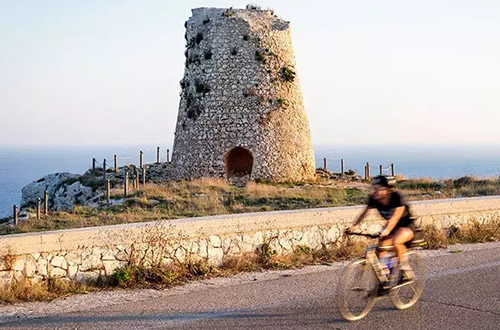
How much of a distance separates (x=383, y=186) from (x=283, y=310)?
1.77m

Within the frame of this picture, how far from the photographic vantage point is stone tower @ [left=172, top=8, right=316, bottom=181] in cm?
3183

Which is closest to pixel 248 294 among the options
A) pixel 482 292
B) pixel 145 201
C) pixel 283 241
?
pixel 283 241

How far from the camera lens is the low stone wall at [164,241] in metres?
8.04

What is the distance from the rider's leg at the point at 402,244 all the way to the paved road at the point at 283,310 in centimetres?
50

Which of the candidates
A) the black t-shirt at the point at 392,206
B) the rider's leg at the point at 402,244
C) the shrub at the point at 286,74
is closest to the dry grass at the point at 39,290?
the black t-shirt at the point at 392,206

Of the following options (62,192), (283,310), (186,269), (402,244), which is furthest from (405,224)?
(62,192)

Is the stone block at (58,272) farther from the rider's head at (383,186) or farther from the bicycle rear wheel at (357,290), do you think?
the rider's head at (383,186)

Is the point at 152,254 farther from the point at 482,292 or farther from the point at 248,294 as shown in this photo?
the point at 482,292

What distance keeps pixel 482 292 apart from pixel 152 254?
4.18 m

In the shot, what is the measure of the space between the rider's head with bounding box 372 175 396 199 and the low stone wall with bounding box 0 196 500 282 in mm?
2675

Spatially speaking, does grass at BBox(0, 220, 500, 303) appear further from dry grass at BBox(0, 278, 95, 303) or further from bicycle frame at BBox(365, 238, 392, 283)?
bicycle frame at BBox(365, 238, 392, 283)

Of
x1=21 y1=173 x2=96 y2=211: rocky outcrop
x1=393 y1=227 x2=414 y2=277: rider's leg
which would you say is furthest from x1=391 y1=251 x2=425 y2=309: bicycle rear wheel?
x1=21 y1=173 x2=96 y2=211: rocky outcrop

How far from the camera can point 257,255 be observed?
992cm

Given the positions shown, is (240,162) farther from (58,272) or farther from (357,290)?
(357,290)
